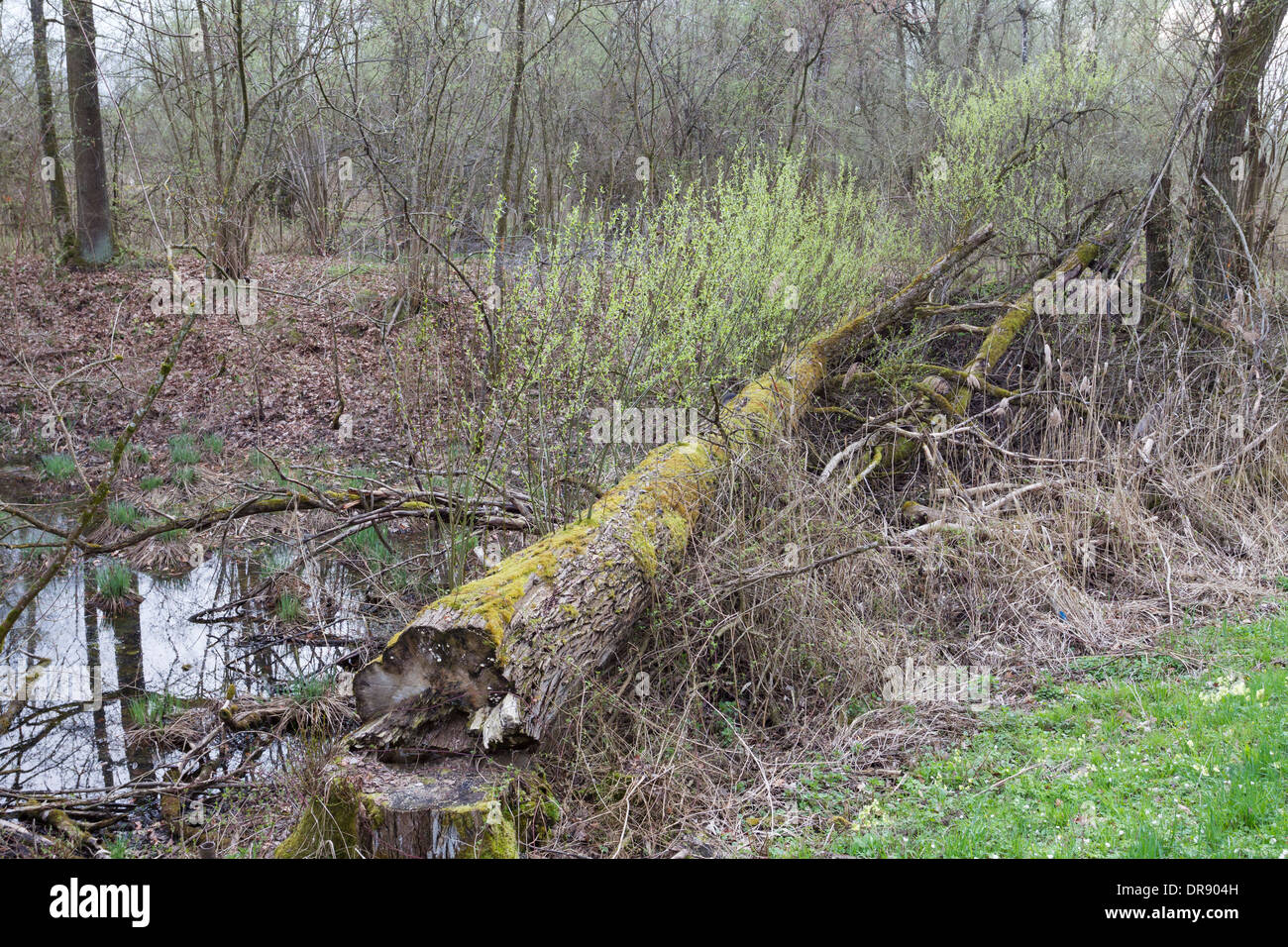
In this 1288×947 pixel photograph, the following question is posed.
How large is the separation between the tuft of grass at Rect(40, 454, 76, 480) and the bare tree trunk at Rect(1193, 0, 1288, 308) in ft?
35.2

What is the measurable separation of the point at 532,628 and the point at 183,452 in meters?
6.96

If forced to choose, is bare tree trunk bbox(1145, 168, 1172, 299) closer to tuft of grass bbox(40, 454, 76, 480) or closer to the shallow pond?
the shallow pond

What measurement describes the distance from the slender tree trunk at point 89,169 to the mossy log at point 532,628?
12.1m

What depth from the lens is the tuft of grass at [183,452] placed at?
8812mm

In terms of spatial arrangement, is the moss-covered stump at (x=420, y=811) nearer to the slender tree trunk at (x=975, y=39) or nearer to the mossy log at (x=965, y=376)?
the mossy log at (x=965, y=376)

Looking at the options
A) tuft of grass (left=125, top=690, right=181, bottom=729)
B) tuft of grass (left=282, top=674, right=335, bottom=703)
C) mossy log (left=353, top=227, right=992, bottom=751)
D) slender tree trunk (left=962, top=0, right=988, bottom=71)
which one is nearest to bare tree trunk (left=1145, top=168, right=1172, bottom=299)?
mossy log (left=353, top=227, right=992, bottom=751)

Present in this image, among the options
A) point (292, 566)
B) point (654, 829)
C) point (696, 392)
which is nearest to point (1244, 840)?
point (654, 829)

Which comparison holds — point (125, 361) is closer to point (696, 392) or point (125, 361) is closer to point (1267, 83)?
point (696, 392)

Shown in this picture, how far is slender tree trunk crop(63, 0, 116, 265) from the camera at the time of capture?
42.2 ft

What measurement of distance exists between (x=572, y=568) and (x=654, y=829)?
1101mm

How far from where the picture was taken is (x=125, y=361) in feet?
35.4

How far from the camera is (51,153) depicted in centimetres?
1338

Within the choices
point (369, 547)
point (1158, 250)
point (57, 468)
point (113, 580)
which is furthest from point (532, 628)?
point (1158, 250)

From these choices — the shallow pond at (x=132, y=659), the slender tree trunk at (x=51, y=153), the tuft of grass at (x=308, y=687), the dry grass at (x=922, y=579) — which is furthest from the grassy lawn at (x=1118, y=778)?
the slender tree trunk at (x=51, y=153)
